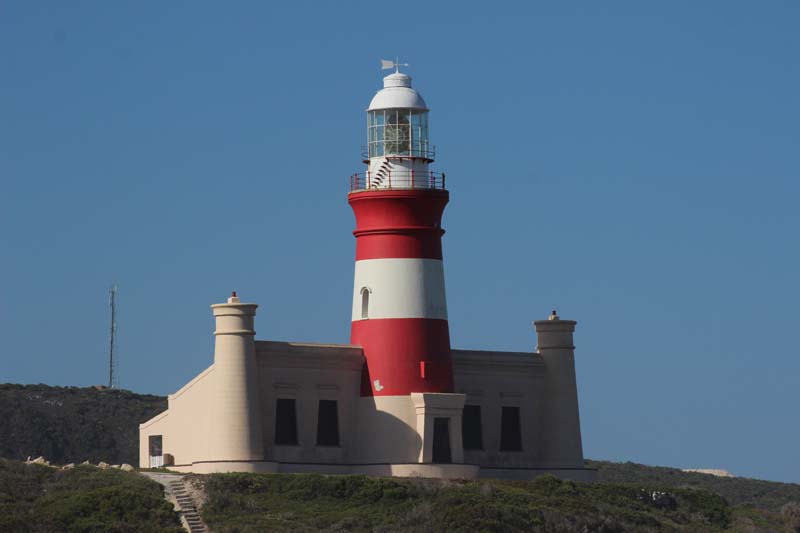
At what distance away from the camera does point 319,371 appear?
2227 inches

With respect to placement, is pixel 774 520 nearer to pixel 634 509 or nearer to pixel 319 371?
pixel 634 509

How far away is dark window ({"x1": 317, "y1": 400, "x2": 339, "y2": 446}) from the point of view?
5678cm

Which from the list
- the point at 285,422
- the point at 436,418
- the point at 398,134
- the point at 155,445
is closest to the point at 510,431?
the point at 436,418

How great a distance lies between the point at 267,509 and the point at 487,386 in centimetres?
1219

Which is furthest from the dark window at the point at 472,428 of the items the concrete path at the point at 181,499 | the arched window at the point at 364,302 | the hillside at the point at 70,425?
the hillside at the point at 70,425

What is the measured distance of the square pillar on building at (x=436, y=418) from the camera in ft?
182

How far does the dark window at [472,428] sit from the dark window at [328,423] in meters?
4.62

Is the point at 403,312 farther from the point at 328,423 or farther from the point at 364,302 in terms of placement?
the point at 328,423

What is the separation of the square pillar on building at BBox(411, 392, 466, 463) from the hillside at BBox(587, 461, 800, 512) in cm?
2286

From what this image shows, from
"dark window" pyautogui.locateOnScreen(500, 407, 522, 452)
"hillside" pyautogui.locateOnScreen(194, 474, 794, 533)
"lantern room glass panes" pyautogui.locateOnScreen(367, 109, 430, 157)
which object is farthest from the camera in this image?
"dark window" pyautogui.locateOnScreen(500, 407, 522, 452)

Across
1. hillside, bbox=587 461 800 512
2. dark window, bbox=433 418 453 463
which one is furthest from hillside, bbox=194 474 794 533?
hillside, bbox=587 461 800 512

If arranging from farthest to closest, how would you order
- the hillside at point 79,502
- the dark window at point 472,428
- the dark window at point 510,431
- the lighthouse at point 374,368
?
the dark window at point 510,431 → the dark window at point 472,428 → the lighthouse at point 374,368 → the hillside at point 79,502

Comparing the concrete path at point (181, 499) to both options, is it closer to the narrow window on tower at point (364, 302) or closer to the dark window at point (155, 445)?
the dark window at point (155, 445)

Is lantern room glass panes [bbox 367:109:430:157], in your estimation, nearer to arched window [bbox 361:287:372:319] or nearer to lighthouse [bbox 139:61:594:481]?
lighthouse [bbox 139:61:594:481]
